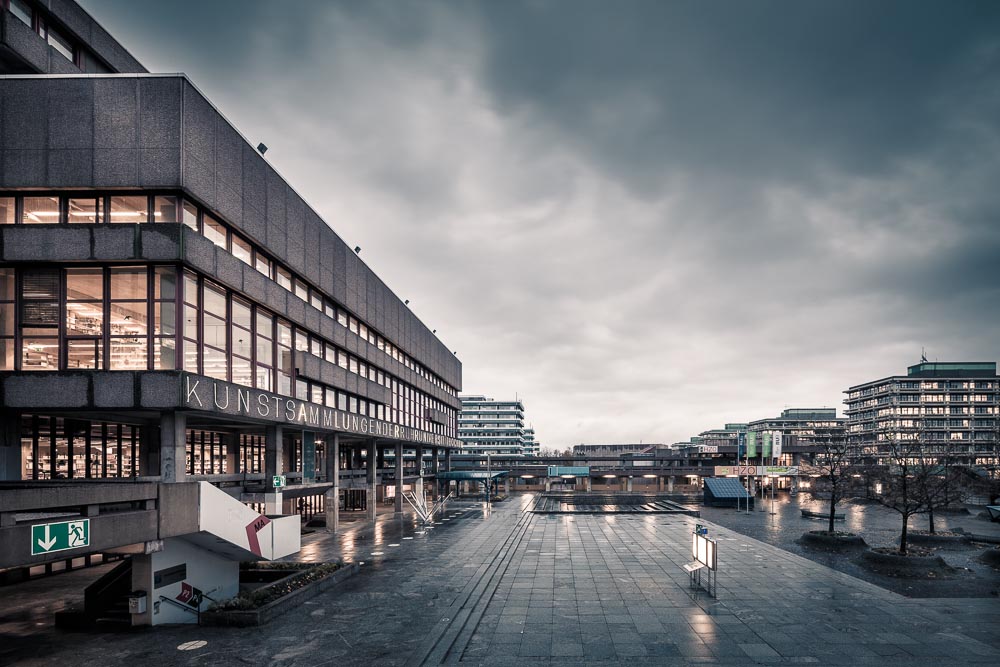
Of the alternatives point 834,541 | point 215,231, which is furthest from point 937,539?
point 215,231

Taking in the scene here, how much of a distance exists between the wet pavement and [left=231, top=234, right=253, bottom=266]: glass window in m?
34.5

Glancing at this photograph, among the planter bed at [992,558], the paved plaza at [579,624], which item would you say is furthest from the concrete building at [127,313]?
the planter bed at [992,558]

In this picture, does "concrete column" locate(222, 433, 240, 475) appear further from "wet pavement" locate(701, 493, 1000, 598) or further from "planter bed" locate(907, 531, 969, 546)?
"planter bed" locate(907, 531, 969, 546)

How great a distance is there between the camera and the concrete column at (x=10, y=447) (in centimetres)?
2577

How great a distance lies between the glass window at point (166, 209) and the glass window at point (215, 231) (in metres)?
1.90

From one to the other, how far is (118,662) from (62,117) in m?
21.4

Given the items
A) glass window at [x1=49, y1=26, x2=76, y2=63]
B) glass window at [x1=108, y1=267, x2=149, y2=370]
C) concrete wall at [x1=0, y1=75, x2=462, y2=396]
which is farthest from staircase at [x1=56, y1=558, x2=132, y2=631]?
glass window at [x1=49, y1=26, x2=76, y2=63]

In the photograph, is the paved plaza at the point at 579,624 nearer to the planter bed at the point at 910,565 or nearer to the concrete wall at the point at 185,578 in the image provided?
the concrete wall at the point at 185,578

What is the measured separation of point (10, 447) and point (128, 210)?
37.0 feet

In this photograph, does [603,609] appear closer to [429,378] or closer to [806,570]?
[806,570]

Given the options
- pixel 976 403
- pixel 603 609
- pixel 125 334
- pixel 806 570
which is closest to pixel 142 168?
pixel 125 334

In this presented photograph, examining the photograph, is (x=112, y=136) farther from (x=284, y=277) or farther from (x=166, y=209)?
(x=284, y=277)

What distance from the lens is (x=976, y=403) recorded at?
532 ft

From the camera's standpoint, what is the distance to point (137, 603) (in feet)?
70.1
